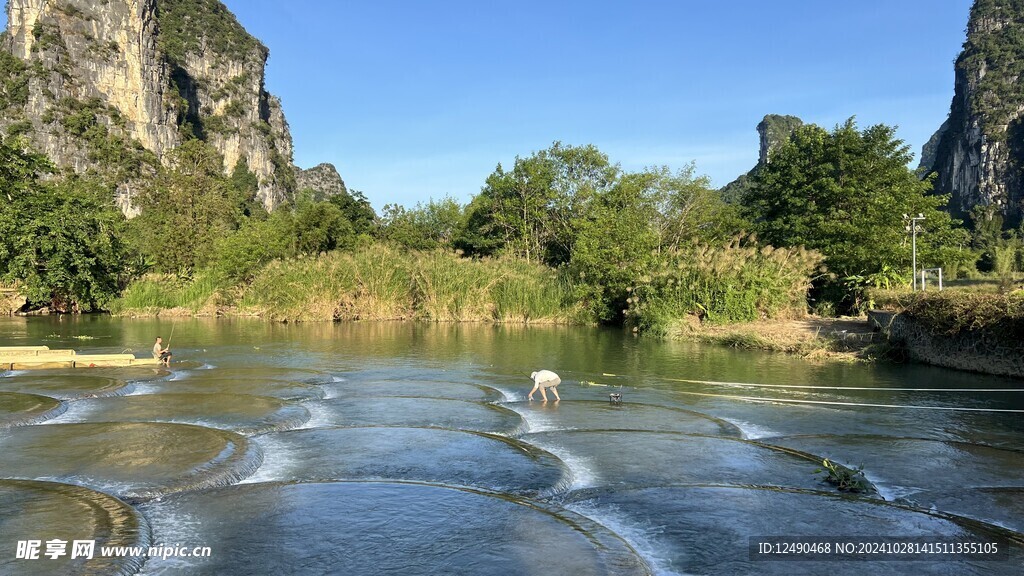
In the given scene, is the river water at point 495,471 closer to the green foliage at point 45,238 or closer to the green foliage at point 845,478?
the green foliage at point 845,478

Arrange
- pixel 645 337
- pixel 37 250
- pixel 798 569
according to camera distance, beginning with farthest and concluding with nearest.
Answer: pixel 37 250, pixel 645 337, pixel 798 569

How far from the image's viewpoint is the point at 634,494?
6.99 m

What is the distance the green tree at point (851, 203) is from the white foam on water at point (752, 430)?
19681mm

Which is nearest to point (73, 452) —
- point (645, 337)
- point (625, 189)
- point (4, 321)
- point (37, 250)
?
point (645, 337)

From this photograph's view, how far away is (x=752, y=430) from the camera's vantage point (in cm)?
1023

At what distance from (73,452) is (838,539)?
8.24m

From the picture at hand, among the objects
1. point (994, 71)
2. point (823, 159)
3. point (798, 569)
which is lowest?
point (798, 569)

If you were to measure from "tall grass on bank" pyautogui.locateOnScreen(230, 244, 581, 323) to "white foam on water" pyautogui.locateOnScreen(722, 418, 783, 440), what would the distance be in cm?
2211

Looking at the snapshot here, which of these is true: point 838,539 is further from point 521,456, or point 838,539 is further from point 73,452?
point 73,452

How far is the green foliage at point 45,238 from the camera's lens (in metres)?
27.4

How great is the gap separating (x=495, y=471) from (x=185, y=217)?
43196 millimetres

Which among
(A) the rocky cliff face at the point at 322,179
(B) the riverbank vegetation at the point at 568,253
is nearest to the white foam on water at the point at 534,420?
(B) the riverbank vegetation at the point at 568,253

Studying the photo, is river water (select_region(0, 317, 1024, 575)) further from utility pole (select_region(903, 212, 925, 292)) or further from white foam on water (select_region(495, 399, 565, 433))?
utility pole (select_region(903, 212, 925, 292))

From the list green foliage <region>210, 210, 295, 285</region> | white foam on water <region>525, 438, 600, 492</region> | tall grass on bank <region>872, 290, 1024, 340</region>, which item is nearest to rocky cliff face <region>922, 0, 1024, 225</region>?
green foliage <region>210, 210, 295, 285</region>
